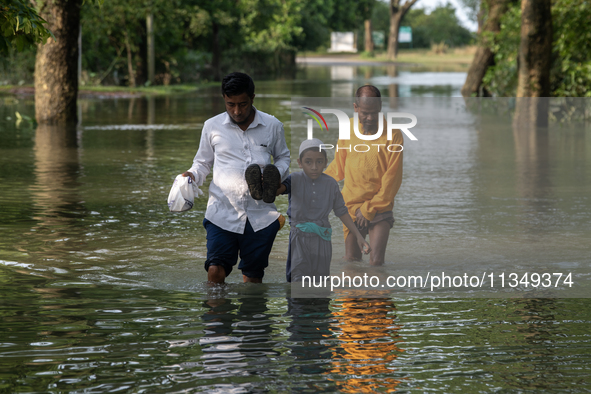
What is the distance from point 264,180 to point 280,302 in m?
0.98

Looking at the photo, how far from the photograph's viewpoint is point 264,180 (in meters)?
5.07

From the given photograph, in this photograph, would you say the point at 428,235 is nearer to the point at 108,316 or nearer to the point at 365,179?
the point at 365,179

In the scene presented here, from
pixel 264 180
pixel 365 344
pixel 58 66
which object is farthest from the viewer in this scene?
pixel 58 66

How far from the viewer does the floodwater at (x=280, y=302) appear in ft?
13.8

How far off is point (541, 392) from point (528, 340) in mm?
824

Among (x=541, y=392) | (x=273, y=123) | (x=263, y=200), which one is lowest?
(x=541, y=392)

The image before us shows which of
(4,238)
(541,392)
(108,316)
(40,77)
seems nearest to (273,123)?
(108,316)

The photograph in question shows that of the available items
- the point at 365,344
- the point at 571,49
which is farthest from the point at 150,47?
the point at 365,344

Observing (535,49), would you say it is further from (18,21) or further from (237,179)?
(237,179)

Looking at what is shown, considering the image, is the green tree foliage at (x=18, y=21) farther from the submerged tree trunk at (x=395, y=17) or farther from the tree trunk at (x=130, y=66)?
the submerged tree trunk at (x=395, y=17)

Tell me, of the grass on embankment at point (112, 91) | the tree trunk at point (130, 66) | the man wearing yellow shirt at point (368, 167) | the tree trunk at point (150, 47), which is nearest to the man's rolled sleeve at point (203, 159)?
the man wearing yellow shirt at point (368, 167)

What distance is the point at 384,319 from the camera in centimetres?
520

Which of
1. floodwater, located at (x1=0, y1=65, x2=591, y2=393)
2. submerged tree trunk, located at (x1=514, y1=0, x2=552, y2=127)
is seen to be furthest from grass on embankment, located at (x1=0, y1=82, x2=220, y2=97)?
floodwater, located at (x1=0, y1=65, x2=591, y2=393)

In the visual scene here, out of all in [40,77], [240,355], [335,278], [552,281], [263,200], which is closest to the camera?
[240,355]
